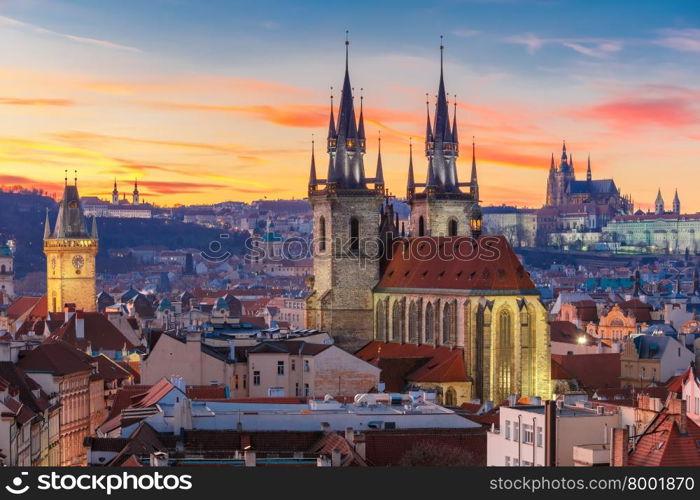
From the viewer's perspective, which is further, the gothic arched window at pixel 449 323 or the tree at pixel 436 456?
the gothic arched window at pixel 449 323

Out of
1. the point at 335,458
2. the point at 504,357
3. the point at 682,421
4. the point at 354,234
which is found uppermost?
the point at 354,234

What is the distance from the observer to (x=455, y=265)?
101062 mm

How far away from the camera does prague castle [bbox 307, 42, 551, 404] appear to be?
3777 inches

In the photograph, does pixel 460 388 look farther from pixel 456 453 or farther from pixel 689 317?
pixel 689 317

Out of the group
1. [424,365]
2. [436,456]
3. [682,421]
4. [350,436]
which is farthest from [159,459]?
[424,365]

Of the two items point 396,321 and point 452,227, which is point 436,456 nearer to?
point 396,321

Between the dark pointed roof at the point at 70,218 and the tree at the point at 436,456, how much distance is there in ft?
343

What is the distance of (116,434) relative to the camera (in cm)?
6141

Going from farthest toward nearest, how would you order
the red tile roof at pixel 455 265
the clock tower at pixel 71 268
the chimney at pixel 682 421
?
the clock tower at pixel 71 268 → the red tile roof at pixel 455 265 → the chimney at pixel 682 421

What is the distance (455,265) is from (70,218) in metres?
66.6

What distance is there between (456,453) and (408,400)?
1709 cm

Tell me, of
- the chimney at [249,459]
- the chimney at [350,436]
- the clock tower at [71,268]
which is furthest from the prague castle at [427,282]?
the chimney at [249,459]

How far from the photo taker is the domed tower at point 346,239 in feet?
357

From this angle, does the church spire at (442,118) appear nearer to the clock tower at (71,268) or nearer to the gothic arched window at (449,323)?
the gothic arched window at (449,323)
